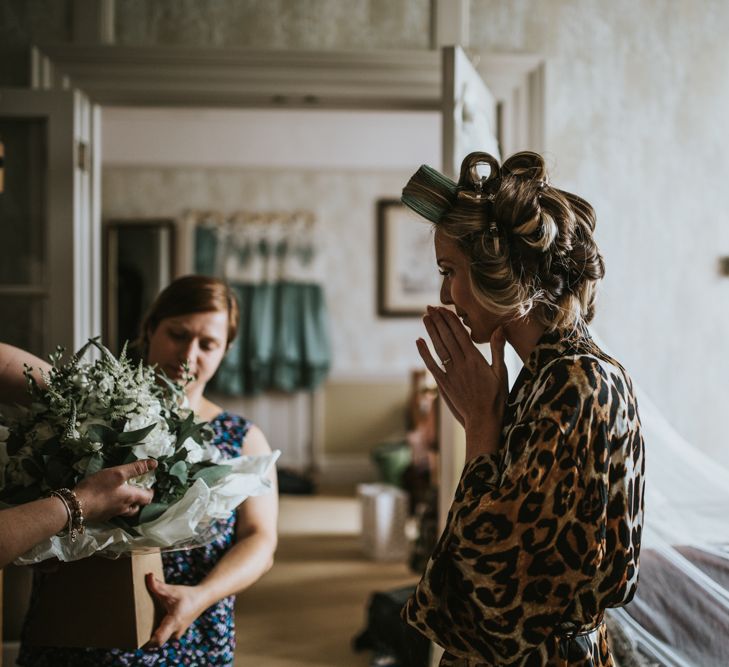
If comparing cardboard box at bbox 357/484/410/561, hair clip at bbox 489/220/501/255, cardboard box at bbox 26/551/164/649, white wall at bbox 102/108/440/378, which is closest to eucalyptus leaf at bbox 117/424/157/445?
cardboard box at bbox 26/551/164/649

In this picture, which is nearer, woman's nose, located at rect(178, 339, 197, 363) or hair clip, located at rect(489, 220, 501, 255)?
hair clip, located at rect(489, 220, 501, 255)

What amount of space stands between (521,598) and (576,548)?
0.11m

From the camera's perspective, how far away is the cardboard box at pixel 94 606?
4.25 feet

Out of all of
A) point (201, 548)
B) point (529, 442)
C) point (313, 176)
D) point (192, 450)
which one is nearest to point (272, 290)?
point (313, 176)

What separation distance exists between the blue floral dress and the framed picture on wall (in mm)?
5226

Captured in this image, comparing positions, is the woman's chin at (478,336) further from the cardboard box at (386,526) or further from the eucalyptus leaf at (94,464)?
the cardboard box at (386,526)

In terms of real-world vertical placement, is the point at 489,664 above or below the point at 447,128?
below

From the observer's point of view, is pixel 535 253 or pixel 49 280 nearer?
pixel 535 253

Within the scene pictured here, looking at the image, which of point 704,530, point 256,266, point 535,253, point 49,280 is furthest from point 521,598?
point 256,266

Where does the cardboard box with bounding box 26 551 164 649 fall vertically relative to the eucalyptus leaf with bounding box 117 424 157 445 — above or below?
below

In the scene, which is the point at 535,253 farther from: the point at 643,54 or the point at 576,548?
the point at 643,54

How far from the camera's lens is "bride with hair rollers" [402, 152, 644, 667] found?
1098mm

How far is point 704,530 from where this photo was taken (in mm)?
1967

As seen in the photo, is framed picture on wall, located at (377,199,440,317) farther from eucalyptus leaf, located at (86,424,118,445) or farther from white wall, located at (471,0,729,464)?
eucalyptus leaf, located at (86,424,118,445)
